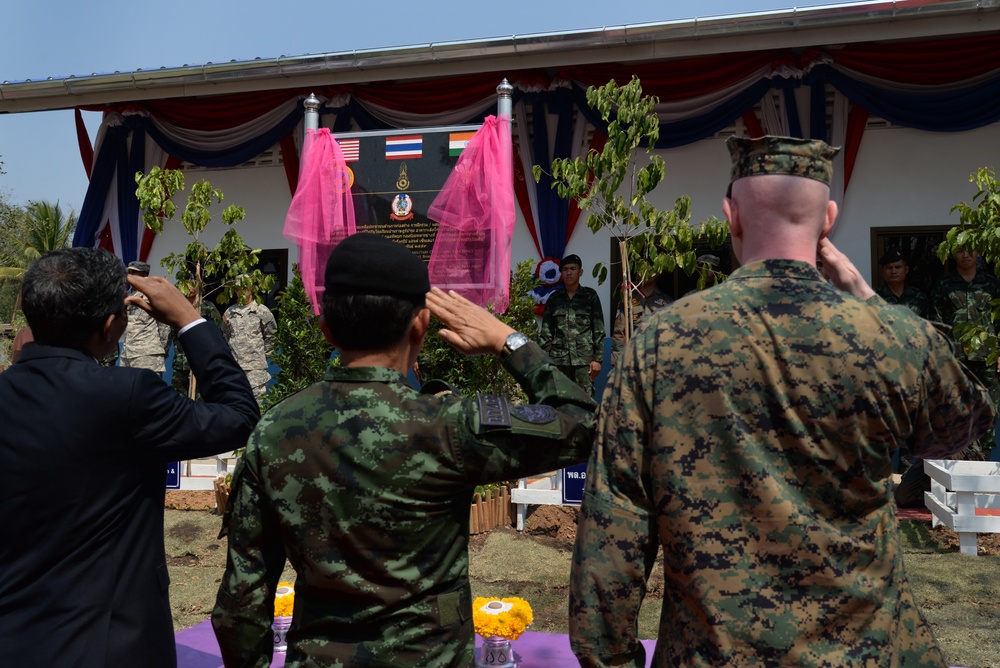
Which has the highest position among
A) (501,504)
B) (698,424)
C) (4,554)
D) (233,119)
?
(233,119)

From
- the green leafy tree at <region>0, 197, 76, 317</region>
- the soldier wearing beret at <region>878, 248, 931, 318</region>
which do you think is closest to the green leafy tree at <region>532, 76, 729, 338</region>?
the soldier wearing beret at <region>878, 248, 931, 318</region>

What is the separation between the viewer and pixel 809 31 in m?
7.33

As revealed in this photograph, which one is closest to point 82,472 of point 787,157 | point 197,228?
point 787,157

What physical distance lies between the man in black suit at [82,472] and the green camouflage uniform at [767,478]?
0.90 meters

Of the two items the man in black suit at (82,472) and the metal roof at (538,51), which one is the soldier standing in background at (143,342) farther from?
the man in black suit at (82,472)

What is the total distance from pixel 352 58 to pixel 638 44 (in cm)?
279

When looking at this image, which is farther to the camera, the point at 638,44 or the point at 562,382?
the point at 638,44

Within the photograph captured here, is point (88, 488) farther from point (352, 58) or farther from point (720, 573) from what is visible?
point (352, 58)

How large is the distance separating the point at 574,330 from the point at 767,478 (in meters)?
6.64

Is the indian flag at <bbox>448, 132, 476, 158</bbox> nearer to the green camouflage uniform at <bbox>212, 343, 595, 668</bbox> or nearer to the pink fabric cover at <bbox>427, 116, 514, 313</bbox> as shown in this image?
the pink fabric cover at <bbox>427, 116, 514, 313</bbox>

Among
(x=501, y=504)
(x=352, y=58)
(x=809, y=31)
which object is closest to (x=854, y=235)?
(x=809, y=31)

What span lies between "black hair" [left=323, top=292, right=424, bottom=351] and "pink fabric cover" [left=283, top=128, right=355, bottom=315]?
1.90 metres

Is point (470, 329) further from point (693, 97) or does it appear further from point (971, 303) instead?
point (693, 97)

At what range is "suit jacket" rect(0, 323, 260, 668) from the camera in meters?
1.80
